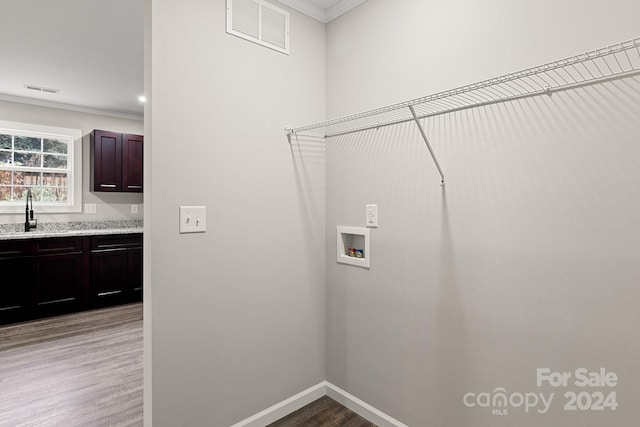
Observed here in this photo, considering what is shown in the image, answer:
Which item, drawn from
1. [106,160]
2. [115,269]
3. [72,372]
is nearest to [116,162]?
[106,160]

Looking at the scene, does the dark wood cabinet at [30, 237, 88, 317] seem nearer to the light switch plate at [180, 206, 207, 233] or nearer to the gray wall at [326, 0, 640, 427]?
the light switch plate at [180, 206, 207, 233]

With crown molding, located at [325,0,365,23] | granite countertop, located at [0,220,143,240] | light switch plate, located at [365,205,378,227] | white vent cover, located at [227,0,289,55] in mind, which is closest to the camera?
white vent cover, located at [227,0,289,55]

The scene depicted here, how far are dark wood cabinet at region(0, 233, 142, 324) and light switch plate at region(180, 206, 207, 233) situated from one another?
10.3ft

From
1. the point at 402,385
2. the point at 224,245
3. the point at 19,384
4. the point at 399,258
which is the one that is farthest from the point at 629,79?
the point at 19,384

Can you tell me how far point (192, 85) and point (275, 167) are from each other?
0.61 metres

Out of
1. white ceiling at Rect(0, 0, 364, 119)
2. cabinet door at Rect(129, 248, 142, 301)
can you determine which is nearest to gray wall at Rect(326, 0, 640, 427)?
white ceiling at Rect(0, 0, 364, 119)

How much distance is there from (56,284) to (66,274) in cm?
14

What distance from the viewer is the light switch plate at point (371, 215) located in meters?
1.89

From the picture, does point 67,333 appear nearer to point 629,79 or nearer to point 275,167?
point 275,167

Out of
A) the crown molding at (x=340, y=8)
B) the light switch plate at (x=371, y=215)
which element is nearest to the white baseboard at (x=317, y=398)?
the light switch plate at (x=371, y=215)

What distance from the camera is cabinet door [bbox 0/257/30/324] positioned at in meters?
3.45

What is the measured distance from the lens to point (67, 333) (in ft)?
10.8

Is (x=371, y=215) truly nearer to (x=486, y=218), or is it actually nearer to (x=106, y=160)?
(x=486, y=218)

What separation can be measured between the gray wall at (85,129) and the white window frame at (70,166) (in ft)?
0.16
